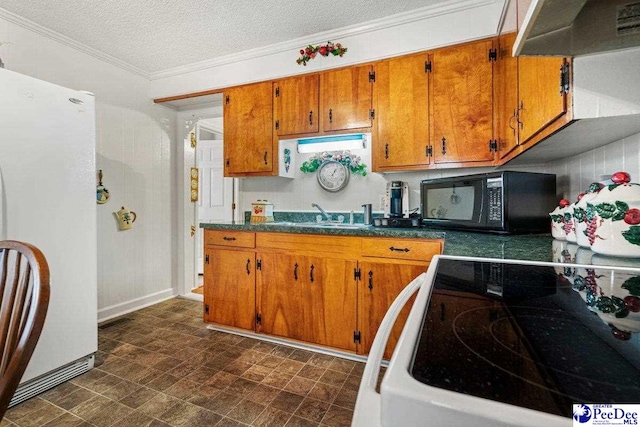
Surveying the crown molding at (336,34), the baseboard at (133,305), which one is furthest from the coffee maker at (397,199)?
the baseboard at (133,305)

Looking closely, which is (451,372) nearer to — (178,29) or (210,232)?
(210,232)

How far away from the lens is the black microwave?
5.33ft

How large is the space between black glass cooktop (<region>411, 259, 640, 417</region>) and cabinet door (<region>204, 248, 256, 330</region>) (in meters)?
1.83

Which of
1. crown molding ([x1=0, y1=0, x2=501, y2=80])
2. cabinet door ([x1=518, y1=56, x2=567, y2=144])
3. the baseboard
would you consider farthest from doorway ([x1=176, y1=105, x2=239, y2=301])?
cabinet door ([x1=518, y1=56, x2=567, y2=144])

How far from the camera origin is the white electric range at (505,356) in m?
0.30

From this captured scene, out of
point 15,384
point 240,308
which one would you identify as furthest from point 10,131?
point 240,308

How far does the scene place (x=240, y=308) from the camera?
95.7 inches

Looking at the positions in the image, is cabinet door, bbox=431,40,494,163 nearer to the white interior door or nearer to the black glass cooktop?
the black glass cooktop

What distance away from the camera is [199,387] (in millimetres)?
1775

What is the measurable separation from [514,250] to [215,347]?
2.07m

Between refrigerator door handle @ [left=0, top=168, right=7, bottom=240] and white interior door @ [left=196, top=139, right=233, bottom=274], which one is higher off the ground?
white interior door @ [left=196, top=139, right=233, bottom=274]

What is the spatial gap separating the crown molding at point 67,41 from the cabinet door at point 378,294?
3002mm

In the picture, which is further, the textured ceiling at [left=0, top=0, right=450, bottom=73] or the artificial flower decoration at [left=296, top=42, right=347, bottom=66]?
the artificial flower decoration at [left=296, top=42, right=347, bottom=66]

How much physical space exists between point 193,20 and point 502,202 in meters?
2.49
